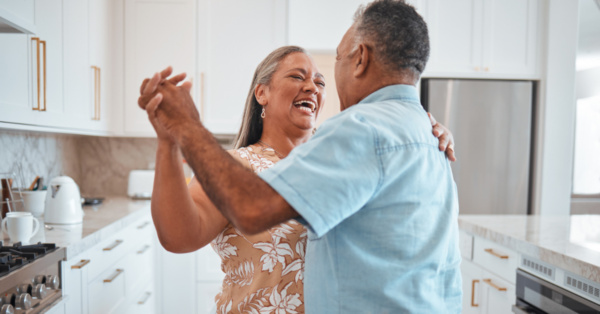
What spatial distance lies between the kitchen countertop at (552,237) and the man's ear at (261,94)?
112 centimetres

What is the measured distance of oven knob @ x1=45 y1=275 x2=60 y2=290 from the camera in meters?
1.26

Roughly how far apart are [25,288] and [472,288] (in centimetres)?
176

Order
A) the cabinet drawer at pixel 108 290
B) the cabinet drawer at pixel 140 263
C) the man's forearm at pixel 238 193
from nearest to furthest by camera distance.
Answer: the man's forearm at pixel 238 193 < the cabinet drawer at pixel 108 290 < the cabinet drawer at pixel 140 263

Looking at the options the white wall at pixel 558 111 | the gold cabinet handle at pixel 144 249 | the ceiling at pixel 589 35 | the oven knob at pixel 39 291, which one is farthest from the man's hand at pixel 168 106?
the ceiling at pixel 589 35

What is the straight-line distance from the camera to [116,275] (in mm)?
1845

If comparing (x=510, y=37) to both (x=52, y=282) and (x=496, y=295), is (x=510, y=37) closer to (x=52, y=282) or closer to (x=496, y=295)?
(x=496, y=295)

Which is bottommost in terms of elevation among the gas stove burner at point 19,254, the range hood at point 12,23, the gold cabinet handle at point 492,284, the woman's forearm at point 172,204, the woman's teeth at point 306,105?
the gold cabinet handle at point 492,284

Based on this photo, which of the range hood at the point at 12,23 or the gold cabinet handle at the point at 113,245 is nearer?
the range hood at the point at 12,23

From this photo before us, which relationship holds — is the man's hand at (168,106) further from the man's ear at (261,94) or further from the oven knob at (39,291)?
the oven knob at (39,291)

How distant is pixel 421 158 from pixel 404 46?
194 mm

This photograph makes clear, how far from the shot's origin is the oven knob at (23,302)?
1.08 meters

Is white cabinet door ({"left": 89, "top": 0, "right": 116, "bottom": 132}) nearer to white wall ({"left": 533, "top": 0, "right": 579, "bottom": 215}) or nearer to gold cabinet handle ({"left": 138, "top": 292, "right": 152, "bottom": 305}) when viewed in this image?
gold cabinet handle ({"left": 138, "top": 292, "right": 152, "bottom": 305})

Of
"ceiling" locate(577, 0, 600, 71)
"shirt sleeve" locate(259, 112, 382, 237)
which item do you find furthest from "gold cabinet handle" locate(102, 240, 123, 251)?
"ceiling" locate(577, 0, 600, 71)

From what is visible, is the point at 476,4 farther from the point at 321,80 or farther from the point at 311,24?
the point at 321,80
